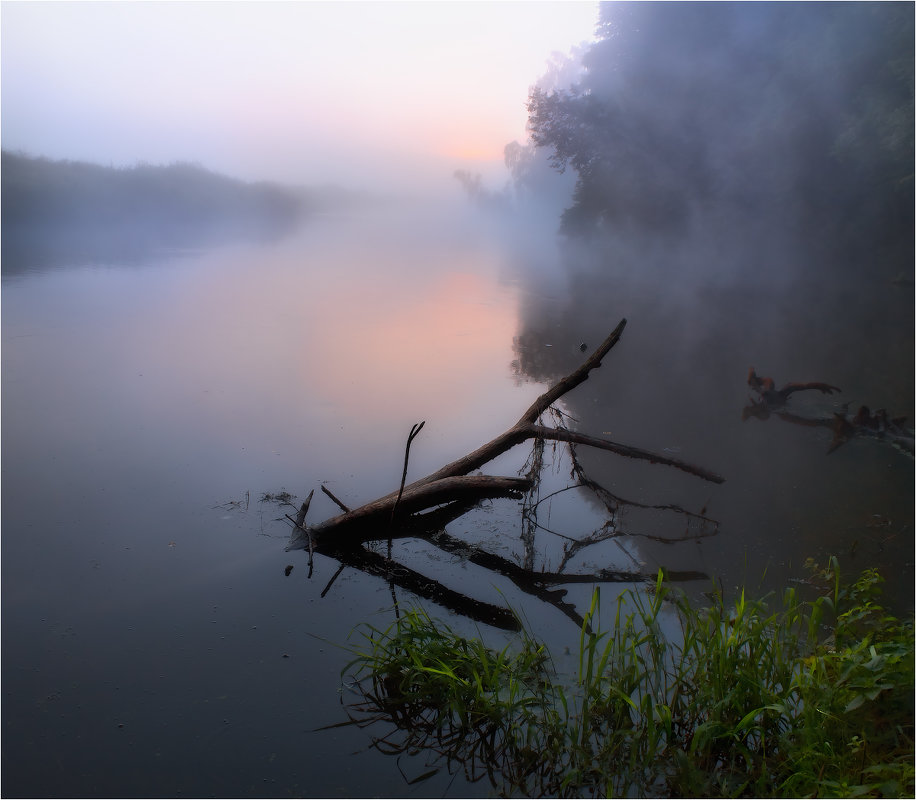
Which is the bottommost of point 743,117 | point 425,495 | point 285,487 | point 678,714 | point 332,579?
point 678,714

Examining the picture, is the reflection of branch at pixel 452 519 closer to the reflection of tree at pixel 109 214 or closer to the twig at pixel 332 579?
the twig at pixel 332 579

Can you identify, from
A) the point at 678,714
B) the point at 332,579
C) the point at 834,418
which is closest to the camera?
the point at 678,714

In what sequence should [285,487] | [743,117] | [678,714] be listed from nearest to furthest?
[678,714] < [285,487] < [743,117]

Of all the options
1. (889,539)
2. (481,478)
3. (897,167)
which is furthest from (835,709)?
(897,167)

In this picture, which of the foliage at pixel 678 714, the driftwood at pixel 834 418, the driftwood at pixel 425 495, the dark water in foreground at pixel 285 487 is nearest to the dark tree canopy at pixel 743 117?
the dark water in foreground at pixel 285 487

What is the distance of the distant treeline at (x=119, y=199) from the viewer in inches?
699

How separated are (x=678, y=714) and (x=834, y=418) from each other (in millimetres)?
4306

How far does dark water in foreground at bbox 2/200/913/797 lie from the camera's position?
245cm

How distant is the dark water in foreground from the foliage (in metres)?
0.18

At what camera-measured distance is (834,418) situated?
576cm

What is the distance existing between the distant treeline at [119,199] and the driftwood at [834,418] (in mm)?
17866

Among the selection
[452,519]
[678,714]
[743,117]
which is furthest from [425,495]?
[743,117]

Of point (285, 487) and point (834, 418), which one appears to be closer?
point (285, 487)

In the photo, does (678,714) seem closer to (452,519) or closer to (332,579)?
(332,579)
